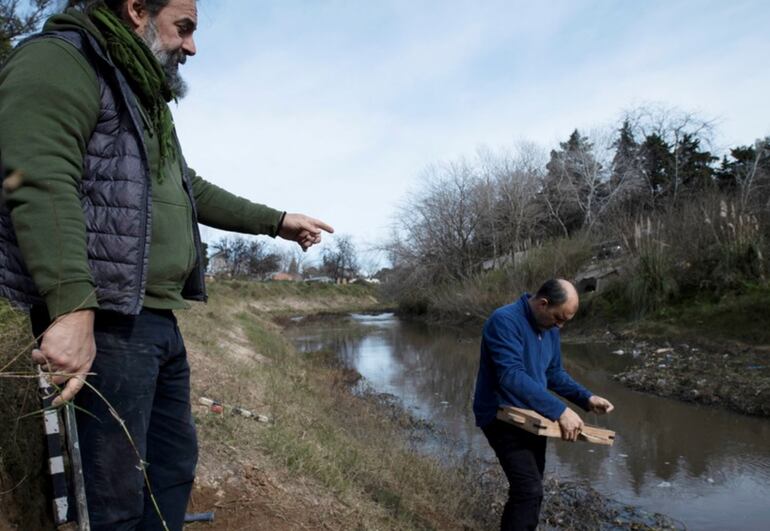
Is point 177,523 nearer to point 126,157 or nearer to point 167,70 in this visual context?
point 126,157

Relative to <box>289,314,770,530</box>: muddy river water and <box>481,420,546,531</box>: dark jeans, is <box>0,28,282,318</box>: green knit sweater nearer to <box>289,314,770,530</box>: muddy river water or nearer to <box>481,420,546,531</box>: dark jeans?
<box>481,420,546,531</box>: dark jeans

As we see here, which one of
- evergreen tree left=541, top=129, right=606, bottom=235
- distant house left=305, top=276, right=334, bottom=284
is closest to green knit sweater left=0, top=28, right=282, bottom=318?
evergreen tree left=541, top=129, right=606, bottom=235

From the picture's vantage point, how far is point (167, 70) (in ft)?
7.07

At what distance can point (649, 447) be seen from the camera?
26.3ft

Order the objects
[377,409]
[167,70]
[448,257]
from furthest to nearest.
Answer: [448,257]
[377,409]
[167,70]

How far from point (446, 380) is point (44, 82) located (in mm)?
12328

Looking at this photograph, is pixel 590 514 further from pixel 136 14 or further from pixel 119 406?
pixel 136 14

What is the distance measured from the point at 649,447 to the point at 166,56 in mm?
7984

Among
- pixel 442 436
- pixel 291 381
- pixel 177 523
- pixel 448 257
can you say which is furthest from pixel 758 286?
pixel 448 257

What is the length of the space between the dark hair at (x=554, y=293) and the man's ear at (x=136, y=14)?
293 centimetres

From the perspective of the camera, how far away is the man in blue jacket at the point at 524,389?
3.74 metres

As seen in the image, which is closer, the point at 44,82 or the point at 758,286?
the point at 44,82

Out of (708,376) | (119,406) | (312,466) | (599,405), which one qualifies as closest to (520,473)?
(599,405)

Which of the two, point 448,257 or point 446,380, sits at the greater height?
point 448,257
